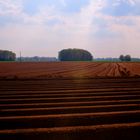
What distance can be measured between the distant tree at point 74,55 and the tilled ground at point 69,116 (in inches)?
3650

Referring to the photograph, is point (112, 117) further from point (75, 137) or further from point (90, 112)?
point (75, 137)

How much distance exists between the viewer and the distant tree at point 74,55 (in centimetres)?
9938

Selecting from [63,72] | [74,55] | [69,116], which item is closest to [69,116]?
[69,116]

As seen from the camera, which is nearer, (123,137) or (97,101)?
(123,137)

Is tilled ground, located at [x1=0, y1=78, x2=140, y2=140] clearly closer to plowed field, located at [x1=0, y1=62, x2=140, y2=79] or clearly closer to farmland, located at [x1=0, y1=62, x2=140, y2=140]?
farmland, located at [x1=0, y1=62, x2=140, y2=140]

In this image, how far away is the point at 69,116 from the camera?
3.74 metres

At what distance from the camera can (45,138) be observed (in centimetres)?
304

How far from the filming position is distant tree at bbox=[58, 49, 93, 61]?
3912 inches

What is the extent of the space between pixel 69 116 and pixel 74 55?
9855 centimetres

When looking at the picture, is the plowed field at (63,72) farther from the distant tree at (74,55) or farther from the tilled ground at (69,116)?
the distant tree at (74,55)

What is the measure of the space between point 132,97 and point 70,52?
96.1 meters

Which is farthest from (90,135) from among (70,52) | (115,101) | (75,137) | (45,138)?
(70,52)

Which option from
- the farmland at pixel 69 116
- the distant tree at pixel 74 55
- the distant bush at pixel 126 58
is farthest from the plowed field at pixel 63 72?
the distant tree at pixel 74 55

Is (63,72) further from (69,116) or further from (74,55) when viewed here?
(74,55)
